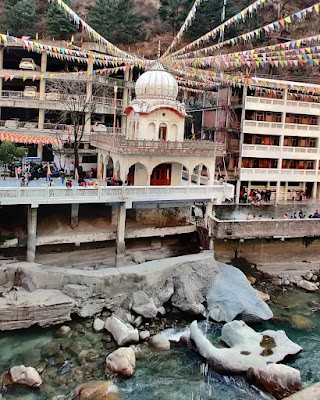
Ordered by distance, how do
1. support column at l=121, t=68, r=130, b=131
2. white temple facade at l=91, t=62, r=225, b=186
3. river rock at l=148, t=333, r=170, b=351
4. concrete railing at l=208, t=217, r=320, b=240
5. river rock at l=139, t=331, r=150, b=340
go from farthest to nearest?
support column at l=121, t=68, r=130, b=131 → concrete railing at l=208, t=217, r=320, b=240 → white temple facade at l=91, t=62, r=225, b=186 → river rock at l=139, t=331, r=150, b=340 → river rock at l=148, t=333, r=170, b=351

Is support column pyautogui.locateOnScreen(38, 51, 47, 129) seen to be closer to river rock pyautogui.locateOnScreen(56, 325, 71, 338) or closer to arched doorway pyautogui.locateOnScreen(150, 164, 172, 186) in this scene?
arched doorway pyautogui.locateOnScreen(150, 164, 172, 186)

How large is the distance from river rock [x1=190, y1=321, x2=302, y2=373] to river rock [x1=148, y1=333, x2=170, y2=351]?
4.15 feet

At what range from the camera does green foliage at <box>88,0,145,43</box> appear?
182 ft

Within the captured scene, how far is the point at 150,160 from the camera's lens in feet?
90.6

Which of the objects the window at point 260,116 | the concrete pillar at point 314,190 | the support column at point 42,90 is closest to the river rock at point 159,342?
the support column at point 42,90

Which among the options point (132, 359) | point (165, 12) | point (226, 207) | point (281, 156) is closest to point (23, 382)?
point (132, 359)

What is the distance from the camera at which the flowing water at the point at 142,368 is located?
57.1 ft

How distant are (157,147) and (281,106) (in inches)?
752

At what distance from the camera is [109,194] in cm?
2561

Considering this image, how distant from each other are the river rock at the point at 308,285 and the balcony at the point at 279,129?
16978 millimetres

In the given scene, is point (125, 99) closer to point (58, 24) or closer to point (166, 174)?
point (166, 174)

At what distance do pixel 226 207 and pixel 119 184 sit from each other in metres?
10.8

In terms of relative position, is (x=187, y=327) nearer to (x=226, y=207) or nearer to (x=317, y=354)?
(x=317, y=354)

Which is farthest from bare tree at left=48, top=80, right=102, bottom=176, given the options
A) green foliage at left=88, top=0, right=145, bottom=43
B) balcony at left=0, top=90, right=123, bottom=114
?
green foliage at left=88, top=0, right=145, bottom=43
